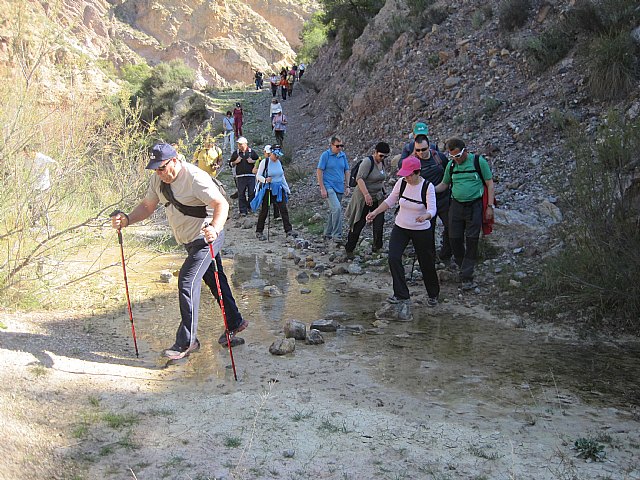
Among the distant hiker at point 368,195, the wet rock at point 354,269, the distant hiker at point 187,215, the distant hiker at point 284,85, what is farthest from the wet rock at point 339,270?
the distant hiker at point 284,85

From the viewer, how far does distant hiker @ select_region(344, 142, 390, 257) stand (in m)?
8.94

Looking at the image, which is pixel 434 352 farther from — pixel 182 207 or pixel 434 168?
pixel 434 168

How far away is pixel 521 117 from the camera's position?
1209 cm

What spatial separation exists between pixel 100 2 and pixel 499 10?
52729 mm

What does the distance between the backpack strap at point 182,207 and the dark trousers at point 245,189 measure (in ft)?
25.6

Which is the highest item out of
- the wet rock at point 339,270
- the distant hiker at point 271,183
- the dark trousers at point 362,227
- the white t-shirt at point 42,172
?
the white t-shirt at point 42,172

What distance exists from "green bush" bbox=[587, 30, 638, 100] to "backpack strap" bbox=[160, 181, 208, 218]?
8.54 metres

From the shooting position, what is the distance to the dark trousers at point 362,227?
927cm

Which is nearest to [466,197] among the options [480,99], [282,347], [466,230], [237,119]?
[466,230]

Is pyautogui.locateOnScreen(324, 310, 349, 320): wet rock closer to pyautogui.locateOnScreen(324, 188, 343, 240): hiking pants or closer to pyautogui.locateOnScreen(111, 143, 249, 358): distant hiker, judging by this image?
pyautogui.locateOnScreen(111, 143, 249, 358): distant hiker

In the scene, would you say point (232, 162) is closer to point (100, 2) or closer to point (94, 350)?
point (94, 350)

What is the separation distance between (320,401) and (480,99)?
10.7 meters

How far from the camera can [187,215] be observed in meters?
5.31

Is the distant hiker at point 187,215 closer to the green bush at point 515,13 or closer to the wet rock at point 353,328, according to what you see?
the wet rock at point 353,328
